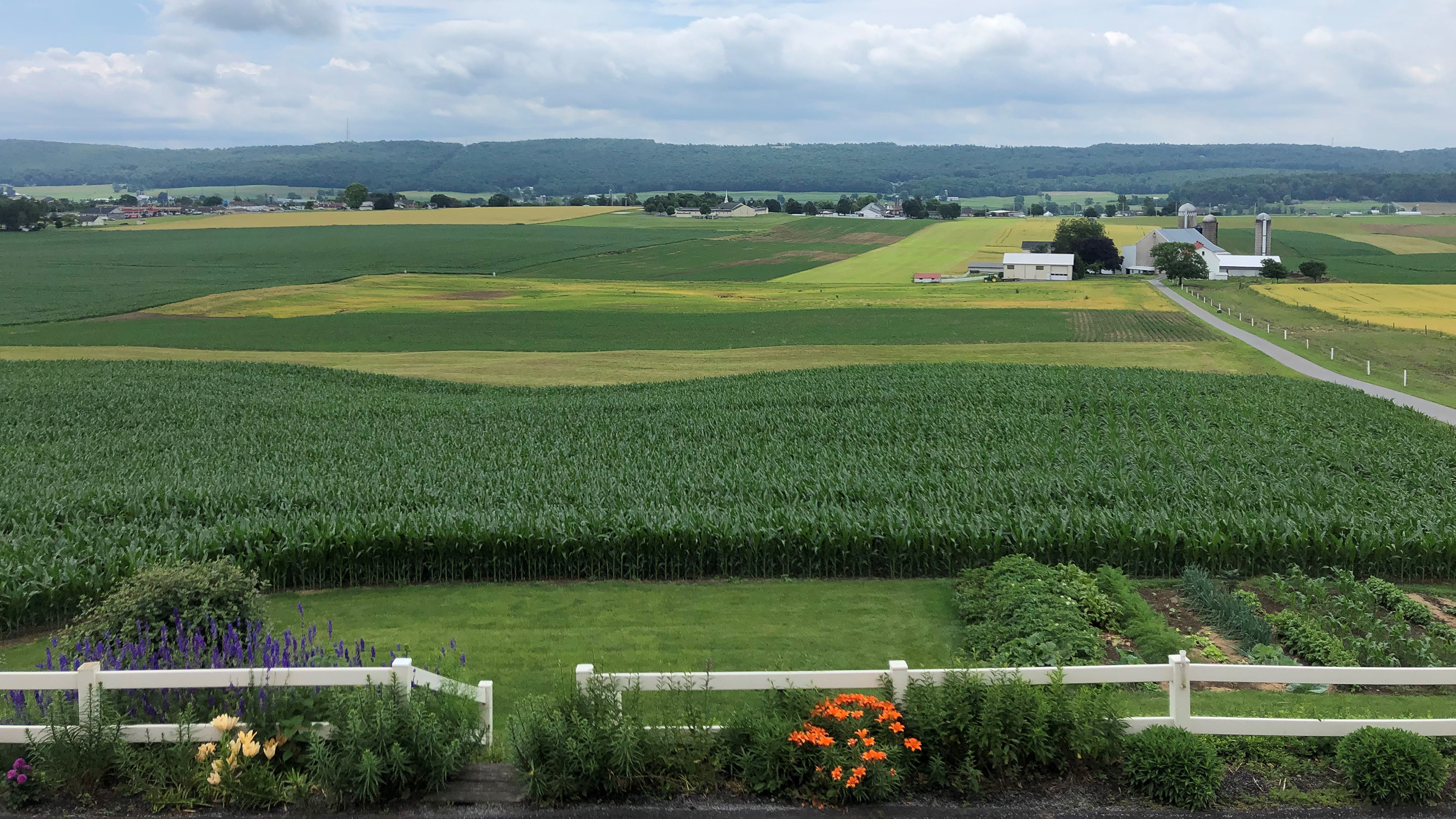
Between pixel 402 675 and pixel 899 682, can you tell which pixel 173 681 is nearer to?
pixel 402 675

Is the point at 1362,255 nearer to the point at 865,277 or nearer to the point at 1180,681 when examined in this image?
the point at 865,277

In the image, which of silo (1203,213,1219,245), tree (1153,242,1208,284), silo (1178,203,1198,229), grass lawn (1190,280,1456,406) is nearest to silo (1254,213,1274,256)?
silo (1203,213,1219,245)

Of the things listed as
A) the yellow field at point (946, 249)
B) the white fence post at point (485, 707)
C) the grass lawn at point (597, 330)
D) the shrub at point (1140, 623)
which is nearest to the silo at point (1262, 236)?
the yellow field at point (946, 249)

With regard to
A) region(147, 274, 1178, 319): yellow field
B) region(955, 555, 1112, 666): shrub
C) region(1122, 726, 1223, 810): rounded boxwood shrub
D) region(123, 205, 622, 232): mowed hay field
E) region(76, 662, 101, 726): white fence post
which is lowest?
region(955, 555, 1112, 666): shrub

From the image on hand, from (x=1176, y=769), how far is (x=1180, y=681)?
2.47 ft

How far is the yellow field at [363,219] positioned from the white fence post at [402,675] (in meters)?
167

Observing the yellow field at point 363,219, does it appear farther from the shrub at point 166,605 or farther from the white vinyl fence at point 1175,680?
the white vinyl fence at point 1175,680

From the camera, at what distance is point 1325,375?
4766 cm

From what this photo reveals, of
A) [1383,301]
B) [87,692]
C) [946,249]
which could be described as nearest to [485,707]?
[87,692]

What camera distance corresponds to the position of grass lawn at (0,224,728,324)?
277 feet

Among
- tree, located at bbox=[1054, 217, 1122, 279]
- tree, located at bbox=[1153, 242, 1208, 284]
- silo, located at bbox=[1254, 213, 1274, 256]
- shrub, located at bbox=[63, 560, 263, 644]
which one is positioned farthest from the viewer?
silo, located at bbox=[1254, 213, 1274, 256]

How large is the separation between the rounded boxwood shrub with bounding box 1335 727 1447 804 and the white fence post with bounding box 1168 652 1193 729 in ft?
4.08

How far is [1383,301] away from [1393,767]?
296 ft

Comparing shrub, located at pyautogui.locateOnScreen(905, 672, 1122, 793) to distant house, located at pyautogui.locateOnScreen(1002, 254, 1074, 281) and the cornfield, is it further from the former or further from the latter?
distant house, located at pyautogui.locateOnScreen(1002, 254, 1074, 281)
